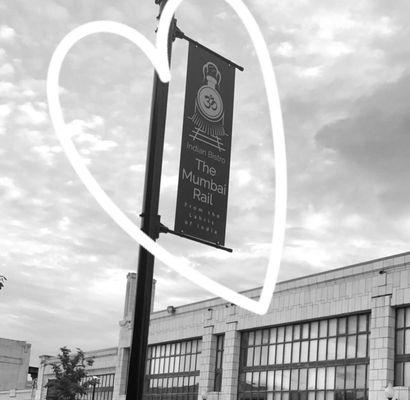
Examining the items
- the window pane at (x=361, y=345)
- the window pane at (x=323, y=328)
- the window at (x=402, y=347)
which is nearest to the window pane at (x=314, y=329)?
the window pane at (x=323, y=328)

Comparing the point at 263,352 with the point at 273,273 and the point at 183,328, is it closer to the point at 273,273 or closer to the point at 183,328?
the point at 183,328

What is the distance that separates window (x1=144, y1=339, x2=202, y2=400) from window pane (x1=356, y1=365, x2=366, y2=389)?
17562mm

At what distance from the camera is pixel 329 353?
50438mm

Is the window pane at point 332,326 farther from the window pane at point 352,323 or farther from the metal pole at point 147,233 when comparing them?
the metal pole at point 147,233

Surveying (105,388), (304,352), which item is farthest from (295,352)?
(105,388)

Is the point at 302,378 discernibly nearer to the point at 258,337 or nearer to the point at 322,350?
the point at 322,350

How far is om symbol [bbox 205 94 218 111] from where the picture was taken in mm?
10745

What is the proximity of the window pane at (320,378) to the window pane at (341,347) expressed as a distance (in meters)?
1.65

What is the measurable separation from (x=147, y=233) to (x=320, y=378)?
4307 cm

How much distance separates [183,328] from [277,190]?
56.0m

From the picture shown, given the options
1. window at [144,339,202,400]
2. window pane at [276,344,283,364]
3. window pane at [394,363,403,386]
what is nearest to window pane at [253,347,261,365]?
window pane at [276,344,283,364]

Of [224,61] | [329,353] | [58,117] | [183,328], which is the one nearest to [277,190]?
[224,61]

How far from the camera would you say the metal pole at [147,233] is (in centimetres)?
920

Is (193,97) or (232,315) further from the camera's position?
(232,315)
